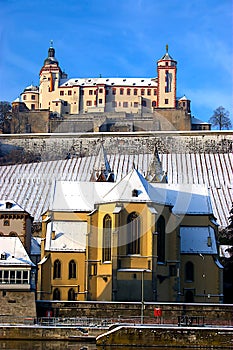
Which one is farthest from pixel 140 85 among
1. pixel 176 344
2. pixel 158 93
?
pixel 176 344

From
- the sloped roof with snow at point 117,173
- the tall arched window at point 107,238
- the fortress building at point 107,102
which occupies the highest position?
the fortress building at point 107,102

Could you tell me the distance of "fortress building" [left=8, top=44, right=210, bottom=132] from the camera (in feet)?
481

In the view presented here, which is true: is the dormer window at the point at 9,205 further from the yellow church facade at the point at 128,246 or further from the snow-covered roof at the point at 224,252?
the snow-covered roof at the point at 224,252

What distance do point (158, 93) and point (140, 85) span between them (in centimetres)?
659

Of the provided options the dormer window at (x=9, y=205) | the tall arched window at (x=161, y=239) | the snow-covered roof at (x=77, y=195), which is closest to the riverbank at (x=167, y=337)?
the tall arched window at (x=161, y=239)

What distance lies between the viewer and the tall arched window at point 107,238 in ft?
204

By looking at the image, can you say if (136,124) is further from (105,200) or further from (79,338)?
(79,338)

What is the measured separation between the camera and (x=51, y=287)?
64.2m

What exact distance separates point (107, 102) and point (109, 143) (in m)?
34.3

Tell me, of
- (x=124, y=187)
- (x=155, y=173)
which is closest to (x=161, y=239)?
(x=124, y=187)

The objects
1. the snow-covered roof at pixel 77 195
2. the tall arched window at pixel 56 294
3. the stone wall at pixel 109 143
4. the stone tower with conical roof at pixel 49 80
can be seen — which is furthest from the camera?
the stone tower with conical roof at pixel 49 80

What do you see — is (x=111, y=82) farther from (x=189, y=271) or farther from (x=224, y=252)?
(x=189, y=271)

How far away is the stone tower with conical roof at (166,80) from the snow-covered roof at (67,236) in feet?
312

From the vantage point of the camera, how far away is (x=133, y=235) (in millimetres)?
61844
